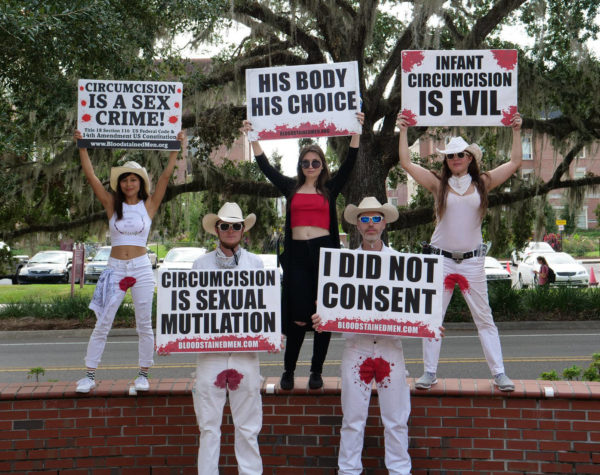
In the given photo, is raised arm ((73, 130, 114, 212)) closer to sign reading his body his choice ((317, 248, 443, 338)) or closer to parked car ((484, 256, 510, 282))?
sign reading his body his choice ((317, 248, 443, 338))

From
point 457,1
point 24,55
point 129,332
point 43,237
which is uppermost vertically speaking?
point 457,1

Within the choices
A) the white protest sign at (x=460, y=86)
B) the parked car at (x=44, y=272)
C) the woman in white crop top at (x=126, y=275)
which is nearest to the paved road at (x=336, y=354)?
the woman in white crop top at (x=126, y=275)

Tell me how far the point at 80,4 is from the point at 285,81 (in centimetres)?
213

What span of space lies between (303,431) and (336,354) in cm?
652

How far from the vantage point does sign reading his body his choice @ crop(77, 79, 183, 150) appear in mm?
5523

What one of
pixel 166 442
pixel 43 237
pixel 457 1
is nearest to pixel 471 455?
pixel 166 442

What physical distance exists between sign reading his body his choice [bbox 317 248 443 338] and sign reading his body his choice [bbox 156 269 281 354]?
1.13 ft

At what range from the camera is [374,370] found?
14.0 ft

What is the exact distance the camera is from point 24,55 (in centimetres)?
609

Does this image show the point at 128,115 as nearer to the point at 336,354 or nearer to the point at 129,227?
the point at 129,227

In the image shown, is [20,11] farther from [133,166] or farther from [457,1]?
[457,1]

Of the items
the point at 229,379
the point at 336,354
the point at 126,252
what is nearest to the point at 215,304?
the point at 229,379

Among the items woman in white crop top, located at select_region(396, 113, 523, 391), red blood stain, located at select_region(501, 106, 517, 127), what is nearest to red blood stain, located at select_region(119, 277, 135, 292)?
woman in white crop top, located at select_region(396, 113, 523, 391)

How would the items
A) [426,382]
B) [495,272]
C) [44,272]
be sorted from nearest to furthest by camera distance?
1. [426,382]
2. [495,272]
3. [44,272]
